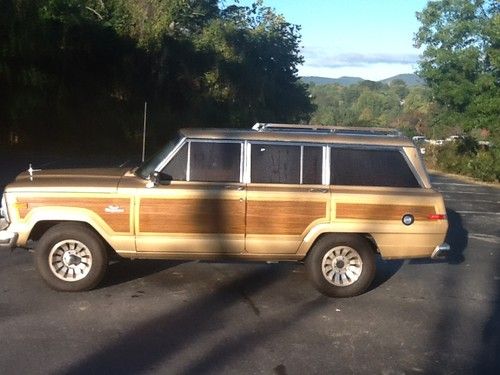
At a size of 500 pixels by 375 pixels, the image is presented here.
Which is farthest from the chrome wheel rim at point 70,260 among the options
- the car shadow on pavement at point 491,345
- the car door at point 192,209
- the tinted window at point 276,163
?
the car shadow on pavement at point 491,345

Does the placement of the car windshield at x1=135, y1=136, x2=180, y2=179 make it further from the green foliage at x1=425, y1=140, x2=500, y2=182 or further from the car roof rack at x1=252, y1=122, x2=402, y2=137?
the green foliage at x1=425, y1=140, x2=500, y2=182

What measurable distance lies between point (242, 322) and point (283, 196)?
1547 millimetres

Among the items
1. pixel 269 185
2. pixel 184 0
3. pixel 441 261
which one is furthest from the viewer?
pixel 184 0

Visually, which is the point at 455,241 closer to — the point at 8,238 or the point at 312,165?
the point at 312,165

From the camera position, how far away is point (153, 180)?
763 centimetres

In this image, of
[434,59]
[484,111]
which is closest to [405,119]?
[434,59]

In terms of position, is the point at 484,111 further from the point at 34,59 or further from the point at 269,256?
the point at 269,256

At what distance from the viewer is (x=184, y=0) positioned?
37188mm

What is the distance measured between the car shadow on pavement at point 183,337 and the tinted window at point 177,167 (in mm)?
1347

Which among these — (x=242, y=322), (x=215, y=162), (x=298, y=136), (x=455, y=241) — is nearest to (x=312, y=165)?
(x=298, y=136)

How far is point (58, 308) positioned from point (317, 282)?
282cm

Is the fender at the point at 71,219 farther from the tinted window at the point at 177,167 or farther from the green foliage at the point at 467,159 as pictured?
the green foliage at the point at 467,159

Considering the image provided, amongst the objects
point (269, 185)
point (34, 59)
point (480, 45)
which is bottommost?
point (269, 185)

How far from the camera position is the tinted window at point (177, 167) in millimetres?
7832
